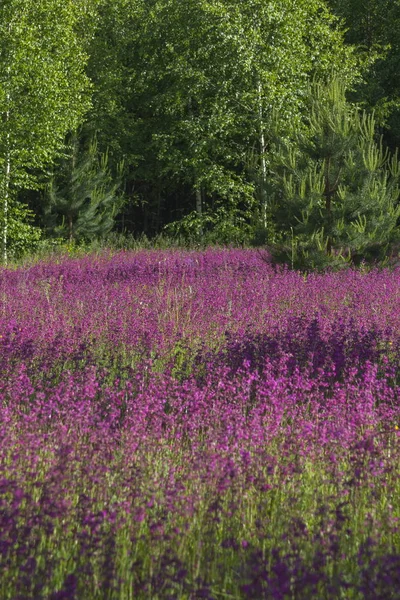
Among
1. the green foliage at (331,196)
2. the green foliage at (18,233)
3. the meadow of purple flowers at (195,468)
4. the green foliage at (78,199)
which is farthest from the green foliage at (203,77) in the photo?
the meadow of purple flowers at (195,468)

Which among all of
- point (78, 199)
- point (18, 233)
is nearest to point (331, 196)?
point (18, 233)

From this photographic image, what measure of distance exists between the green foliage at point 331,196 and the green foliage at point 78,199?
43.9 ft

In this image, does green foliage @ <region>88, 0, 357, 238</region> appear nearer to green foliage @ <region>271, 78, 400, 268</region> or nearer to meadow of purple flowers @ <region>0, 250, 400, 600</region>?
green foliage @ <region>271, 78, 400, 268</region>

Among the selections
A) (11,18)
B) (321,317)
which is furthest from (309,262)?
(11,18)

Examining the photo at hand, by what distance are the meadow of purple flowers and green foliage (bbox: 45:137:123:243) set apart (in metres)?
18.9

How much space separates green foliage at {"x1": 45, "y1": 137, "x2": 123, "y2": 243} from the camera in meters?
26.6

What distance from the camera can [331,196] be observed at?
1412cm

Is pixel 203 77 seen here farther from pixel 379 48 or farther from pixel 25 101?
pixel 379 48

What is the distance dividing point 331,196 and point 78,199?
1415cm

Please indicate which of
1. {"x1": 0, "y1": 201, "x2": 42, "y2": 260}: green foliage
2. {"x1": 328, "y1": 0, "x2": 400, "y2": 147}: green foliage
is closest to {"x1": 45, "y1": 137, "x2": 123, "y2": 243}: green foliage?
{"x1": 0, "y1": 201, "x2": 42, "y2": 260}: green foliage

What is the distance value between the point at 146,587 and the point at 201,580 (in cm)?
18

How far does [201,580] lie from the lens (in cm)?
282

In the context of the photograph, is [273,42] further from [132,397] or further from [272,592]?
[272,592]

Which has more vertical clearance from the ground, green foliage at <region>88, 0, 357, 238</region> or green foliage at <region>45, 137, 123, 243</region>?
green foliage at <region>88, 0, 357, 238</region>
